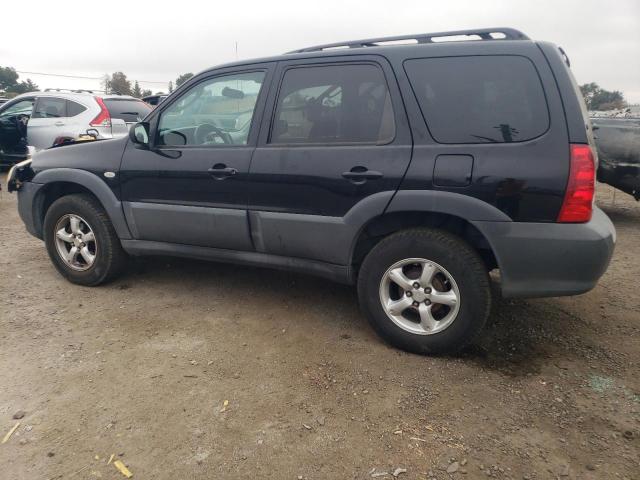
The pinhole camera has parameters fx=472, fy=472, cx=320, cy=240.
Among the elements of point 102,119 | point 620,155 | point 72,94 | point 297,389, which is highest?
point 72,94

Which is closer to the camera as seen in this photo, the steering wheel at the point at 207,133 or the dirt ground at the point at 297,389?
the dirt ground at the point at 297,389

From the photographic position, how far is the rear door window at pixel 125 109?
8.33 m

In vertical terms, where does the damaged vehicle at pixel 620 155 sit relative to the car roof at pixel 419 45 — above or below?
below

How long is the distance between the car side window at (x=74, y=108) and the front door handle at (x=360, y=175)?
23.1 ft

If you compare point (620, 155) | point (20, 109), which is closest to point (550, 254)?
point (620, 155)

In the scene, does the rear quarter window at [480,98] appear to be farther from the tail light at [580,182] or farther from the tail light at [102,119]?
the tail light at [102,119]

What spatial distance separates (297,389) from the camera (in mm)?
2639

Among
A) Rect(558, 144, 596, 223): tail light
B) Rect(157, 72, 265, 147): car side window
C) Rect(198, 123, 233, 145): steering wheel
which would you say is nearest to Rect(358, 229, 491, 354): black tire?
Rect(558, 144, 596, 223): tail light

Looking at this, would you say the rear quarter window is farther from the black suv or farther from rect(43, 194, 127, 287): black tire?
rect(43, 194, 127, 287): black tire

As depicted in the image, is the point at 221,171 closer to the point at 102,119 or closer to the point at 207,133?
the point at 207,133

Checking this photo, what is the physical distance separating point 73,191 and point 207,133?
4.95 ft

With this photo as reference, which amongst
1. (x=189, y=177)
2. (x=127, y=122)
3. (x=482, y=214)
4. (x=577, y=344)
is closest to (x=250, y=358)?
(x=189, y=177)

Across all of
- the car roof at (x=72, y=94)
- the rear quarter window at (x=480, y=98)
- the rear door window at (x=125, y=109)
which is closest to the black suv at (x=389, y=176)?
the rear quarter window at (x=480, y=98)

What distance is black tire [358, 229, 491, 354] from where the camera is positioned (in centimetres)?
276
